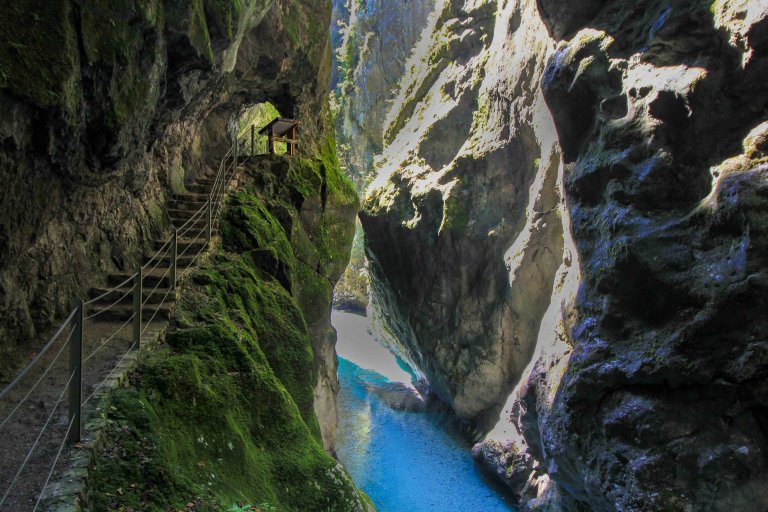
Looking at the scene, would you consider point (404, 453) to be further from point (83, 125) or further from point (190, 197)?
point (83, 125)

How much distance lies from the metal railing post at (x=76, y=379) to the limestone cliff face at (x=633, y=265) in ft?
27.5

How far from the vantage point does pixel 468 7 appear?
75.6 ft

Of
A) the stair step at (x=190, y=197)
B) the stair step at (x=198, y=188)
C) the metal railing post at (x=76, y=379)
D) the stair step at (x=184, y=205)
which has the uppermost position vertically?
the stair step at (x=198, y=188)

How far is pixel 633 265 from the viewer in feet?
31.4

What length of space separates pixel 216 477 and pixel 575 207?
9622mm

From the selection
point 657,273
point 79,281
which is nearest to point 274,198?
point 79,281

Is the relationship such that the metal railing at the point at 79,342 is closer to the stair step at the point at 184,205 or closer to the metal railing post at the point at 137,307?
the metal railing post at the point at 137,307

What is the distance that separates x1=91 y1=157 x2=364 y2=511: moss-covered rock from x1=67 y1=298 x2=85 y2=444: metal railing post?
252 mm

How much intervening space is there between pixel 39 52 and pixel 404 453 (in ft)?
54.5

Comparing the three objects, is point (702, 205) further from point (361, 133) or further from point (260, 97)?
point (361, 133)

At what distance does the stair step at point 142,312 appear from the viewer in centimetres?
648

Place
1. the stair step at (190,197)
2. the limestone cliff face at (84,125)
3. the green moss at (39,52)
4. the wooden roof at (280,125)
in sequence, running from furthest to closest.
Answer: the wooden roof at (280,125), the stair step at (190,197), the limestone cliff face at (84,125), the green moss at (39,52)

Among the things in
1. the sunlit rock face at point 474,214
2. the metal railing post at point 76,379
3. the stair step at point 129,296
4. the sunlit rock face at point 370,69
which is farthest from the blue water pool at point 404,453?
the sunlit rock face at point 370,69

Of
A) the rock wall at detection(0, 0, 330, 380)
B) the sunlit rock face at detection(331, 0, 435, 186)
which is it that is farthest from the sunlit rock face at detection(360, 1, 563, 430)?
the rock wall at detection(0, 0, 330, 380)
